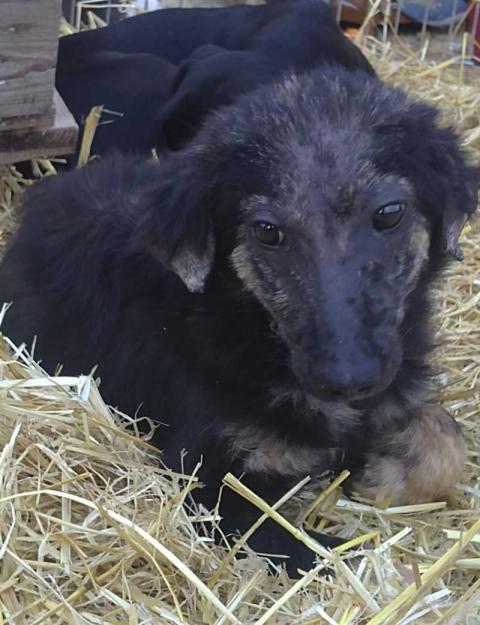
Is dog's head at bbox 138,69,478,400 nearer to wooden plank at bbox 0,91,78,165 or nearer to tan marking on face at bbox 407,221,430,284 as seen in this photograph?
tan marking on face at bbox 407,221,430,284

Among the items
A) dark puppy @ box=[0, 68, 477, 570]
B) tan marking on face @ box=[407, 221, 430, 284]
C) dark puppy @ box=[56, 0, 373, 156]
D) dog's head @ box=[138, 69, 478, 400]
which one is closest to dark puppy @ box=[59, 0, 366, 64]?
dark puppy @ box=[56, 0, 373, 156]

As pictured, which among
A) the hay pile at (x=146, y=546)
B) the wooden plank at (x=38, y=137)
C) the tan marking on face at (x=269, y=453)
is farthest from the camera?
the wooden plank at (x=38, y=137)

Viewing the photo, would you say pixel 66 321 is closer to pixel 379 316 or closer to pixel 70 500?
pixel 70 500

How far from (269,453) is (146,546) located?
0.51 m

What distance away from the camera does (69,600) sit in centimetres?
293

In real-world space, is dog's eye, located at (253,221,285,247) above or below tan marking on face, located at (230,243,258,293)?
above

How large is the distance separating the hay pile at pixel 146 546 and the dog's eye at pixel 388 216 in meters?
0.81

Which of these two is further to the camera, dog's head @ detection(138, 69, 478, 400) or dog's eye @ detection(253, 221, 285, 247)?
dog's eye @ detection(253, 221, 285, 247)

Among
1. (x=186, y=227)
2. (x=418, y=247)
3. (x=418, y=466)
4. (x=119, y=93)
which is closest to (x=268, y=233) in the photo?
(x=186, y=227)

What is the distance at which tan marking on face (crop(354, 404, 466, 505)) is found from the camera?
3518mm

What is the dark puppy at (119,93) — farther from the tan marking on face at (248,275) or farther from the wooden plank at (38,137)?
the tan marking on face at (248,275)

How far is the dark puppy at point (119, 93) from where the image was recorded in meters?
5.24

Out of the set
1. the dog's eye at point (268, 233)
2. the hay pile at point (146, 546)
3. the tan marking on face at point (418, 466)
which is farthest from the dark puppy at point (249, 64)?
the dog's eye at point (268, 233)

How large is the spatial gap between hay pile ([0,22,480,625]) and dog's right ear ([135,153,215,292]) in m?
0.57
